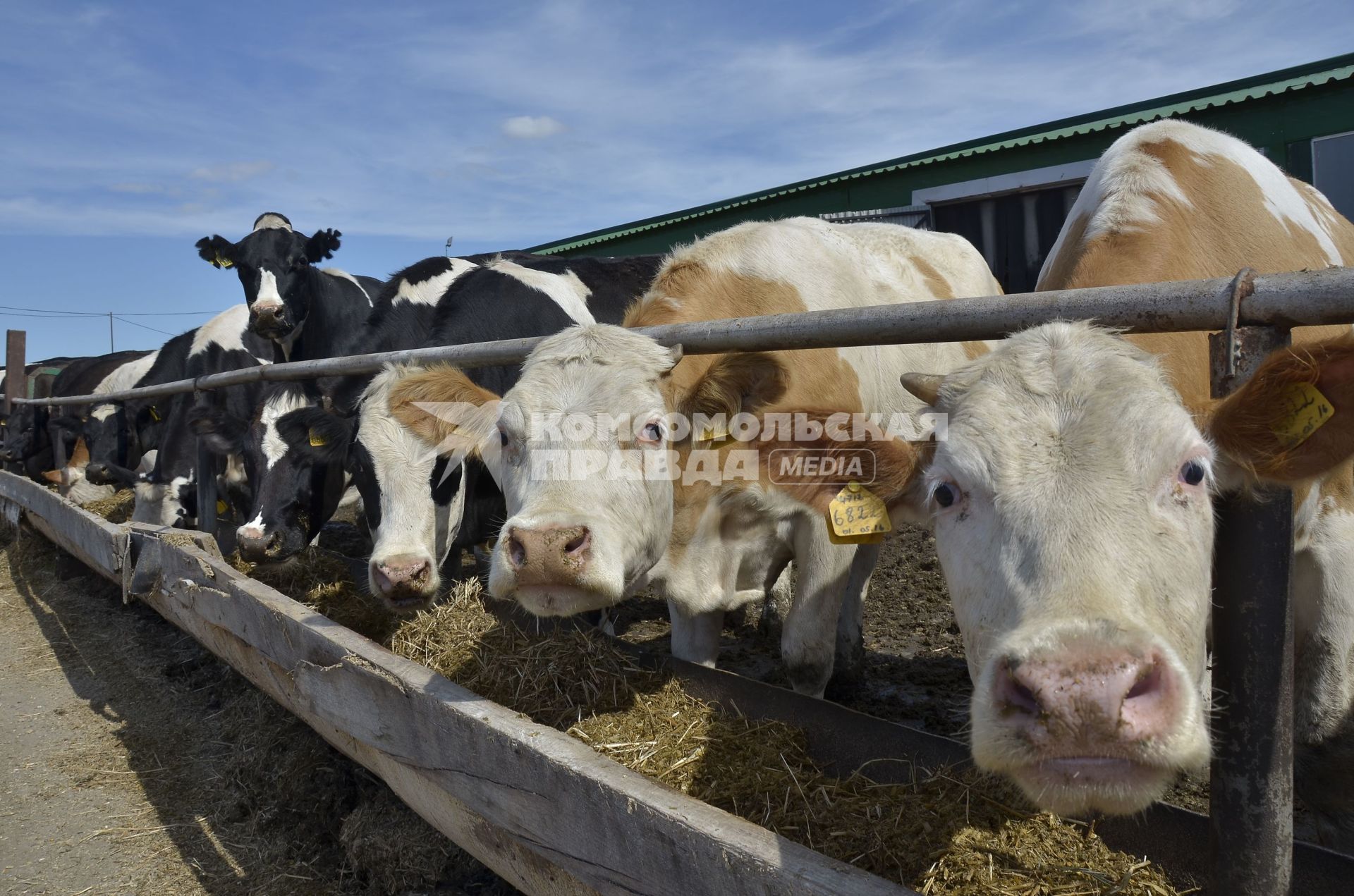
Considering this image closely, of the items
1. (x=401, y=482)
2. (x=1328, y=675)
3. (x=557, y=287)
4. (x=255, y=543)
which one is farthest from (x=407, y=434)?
(x=1328, y=675)

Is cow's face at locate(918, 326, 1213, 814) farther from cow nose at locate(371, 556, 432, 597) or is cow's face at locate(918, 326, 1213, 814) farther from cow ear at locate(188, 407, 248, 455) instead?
cow ear at locate(188, 407, 248, 455)

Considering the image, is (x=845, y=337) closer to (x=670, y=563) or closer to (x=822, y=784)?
(x=822, y=784)

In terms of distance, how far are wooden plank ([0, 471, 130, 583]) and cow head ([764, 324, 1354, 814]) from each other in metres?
4.72

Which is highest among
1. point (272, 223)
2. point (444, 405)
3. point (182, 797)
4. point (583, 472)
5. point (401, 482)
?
point (272, 223)

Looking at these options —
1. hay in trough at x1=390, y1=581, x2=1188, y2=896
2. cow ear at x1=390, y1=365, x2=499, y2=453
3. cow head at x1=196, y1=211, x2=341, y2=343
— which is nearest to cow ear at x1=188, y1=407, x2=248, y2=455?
cow head at x1=196, y1=211, x2=341, y2=343

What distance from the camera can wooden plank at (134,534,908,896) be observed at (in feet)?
5.38

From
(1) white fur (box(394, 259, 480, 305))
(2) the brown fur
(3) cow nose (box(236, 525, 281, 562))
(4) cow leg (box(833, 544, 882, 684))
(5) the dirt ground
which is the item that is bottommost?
(5) the dirt ground

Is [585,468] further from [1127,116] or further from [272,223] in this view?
[1127,116]

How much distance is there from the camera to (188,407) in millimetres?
7836

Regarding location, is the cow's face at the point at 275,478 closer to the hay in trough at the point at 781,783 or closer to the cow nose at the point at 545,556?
the hay in trough at the point at 781,783

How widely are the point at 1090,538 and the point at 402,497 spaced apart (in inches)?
126

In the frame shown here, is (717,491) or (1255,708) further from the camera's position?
(717,491)

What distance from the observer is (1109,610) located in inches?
59.6

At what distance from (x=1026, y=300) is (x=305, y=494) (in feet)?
15.0
